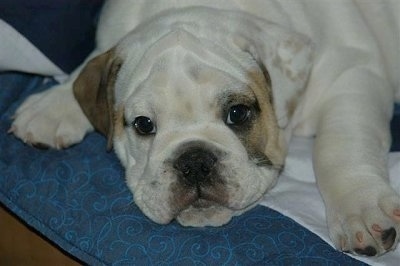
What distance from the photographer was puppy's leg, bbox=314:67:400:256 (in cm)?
255

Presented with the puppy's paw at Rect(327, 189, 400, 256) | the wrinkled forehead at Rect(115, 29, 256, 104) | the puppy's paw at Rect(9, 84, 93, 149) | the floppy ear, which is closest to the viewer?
the puppy's paw at Rect(327, 189, 400, 256)

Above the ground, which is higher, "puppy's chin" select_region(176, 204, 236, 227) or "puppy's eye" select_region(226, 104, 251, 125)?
"puppy's eye" select_region(226, 104, 251, 125)

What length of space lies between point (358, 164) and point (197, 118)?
0.52 meters

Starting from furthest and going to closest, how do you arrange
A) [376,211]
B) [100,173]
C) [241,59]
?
[100,173] < [241,59] < [376,211]

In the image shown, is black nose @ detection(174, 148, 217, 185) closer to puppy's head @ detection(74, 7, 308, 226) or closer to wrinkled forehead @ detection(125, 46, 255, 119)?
puppy's head @ detection(74, 7, 308, 226)

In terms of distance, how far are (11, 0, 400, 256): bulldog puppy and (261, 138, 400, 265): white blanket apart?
0.05 metres

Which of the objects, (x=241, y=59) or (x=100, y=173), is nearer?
(x=241, y=59)

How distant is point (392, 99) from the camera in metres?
3.13

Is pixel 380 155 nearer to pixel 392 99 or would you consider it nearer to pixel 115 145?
pixel 392 99

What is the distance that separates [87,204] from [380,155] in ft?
3.14

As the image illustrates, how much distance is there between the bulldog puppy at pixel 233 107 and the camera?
8.50ft

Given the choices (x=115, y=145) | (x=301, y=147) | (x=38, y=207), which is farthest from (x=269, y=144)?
(x=38, y=207)

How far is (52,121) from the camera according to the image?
3.12 metres

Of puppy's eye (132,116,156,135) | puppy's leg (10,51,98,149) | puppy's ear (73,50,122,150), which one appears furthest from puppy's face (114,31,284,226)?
puppy's leg (10,51,98,149)
